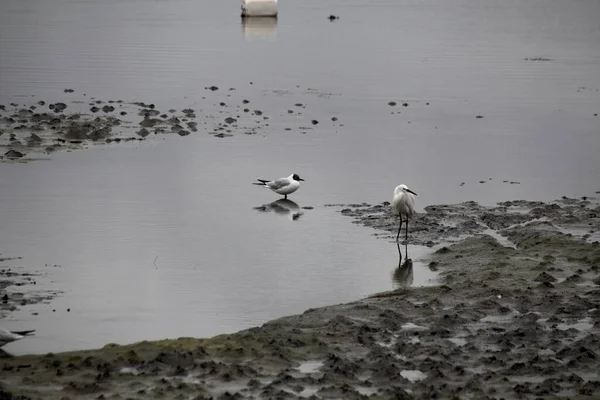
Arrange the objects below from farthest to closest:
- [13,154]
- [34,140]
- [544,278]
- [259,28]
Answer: [259,28] < [34,140] < [13,154] < [544,278]

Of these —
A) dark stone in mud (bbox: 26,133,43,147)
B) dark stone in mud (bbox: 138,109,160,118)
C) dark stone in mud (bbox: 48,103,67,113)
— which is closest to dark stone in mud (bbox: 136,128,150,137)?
dark stone in mud (bbox: 138,109,160,118)

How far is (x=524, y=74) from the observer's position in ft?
123

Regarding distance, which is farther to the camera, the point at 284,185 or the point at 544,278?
the point at 284,185

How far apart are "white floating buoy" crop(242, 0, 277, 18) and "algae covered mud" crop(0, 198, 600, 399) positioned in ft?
143

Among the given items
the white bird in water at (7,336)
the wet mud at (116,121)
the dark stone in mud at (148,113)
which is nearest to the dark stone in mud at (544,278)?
the white bird in water at (7,336)

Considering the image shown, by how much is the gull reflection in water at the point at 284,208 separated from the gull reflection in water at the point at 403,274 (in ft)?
10.4

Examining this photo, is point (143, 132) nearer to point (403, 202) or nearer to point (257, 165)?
point (257, 165)

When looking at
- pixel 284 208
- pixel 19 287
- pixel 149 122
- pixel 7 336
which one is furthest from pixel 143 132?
pixel 7 336

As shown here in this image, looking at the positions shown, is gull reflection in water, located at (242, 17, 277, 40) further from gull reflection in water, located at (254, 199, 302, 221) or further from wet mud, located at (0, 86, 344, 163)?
gull reflection in water, located at (254, 199, 302, 221)

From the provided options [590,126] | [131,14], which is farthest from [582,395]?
[131,14]

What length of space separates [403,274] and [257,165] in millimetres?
Result: 7335

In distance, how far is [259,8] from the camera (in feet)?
186

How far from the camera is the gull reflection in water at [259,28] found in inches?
1964

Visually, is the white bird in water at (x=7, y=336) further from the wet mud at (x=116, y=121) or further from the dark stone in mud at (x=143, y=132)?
the dark stone in mud at (x=143, y=132)
